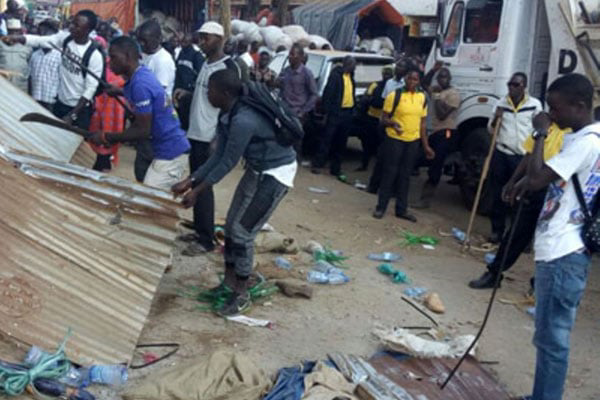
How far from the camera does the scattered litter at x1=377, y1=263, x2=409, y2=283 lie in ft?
19.2

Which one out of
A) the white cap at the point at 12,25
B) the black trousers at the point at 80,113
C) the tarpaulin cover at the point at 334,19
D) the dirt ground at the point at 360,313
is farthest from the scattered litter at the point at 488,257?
the tarpaulin cover at the point at 334,19

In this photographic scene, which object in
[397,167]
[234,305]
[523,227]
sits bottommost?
[234,305]

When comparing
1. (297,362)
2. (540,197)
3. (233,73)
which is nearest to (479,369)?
(297,362)

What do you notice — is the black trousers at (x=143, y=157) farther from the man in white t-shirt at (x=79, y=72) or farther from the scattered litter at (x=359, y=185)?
the scattered litter at (x=359, y=185)

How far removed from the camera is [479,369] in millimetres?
4297

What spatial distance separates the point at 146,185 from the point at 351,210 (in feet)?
12.4

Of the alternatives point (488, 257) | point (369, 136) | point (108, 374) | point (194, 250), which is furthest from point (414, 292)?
point (369, 136)

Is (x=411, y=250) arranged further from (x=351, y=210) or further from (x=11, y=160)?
(x=11, y=160)

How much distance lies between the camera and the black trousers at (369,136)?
10281 mm

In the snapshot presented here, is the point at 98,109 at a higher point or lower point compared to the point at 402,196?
higher

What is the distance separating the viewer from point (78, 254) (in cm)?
395

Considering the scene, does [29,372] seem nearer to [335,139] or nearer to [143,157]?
[143,157]

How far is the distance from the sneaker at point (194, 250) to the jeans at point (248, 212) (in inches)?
42.5

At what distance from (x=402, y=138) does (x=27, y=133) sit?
404cm
